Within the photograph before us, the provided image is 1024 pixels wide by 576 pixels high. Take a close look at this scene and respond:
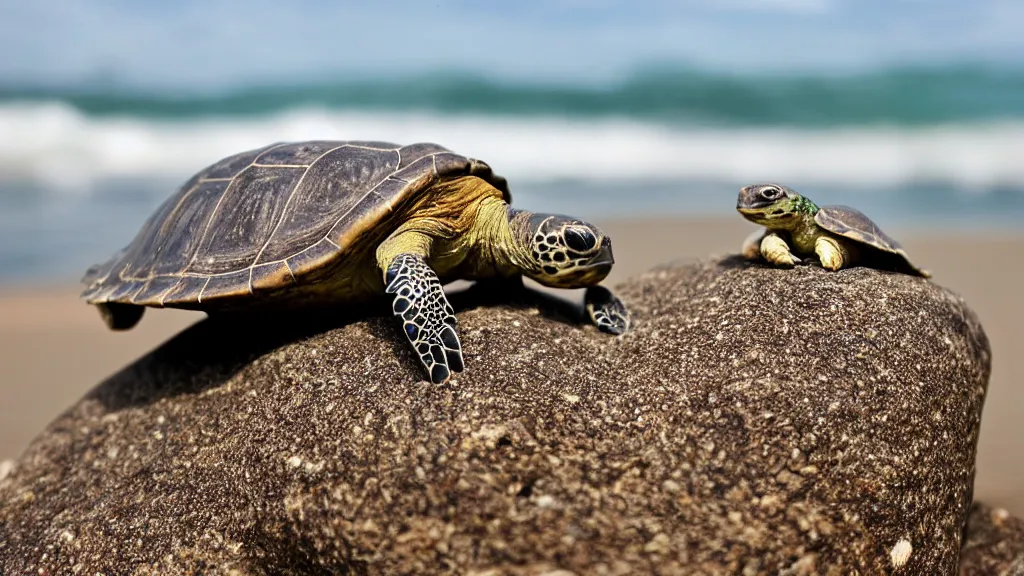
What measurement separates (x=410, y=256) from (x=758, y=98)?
2442cm

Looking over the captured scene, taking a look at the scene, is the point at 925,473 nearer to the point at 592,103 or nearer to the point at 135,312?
the point at 135,312

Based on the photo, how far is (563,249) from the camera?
175 inches

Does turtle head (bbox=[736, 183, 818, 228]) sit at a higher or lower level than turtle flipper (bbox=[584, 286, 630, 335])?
higher

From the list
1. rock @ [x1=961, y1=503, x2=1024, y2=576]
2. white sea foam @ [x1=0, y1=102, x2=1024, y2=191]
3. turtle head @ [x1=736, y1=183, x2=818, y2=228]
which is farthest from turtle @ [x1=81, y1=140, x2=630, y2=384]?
white sea foam @ [x1=0, y1=102, x2=1024, y2=191]

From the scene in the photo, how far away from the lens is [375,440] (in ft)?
11.5

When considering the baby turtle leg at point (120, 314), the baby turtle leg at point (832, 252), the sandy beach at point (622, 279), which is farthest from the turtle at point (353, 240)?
the sandy beach at point (622, 279)

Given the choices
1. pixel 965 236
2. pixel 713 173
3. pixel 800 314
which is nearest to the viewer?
pixel 800 314

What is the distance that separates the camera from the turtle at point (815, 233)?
4.38 m

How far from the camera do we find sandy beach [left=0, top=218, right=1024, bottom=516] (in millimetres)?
7453

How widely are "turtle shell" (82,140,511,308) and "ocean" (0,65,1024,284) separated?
7728 mm

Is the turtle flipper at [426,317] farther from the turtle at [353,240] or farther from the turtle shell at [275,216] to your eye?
the turtle shell at [275,216]

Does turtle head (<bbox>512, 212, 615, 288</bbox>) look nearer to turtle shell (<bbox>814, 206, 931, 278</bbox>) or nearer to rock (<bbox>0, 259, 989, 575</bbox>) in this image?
rock (<bbox>0, 259, 989, 575</bbox>)

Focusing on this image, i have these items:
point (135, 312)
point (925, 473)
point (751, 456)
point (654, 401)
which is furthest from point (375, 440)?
point (135, 312)

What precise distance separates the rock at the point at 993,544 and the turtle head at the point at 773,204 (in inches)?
91.1
